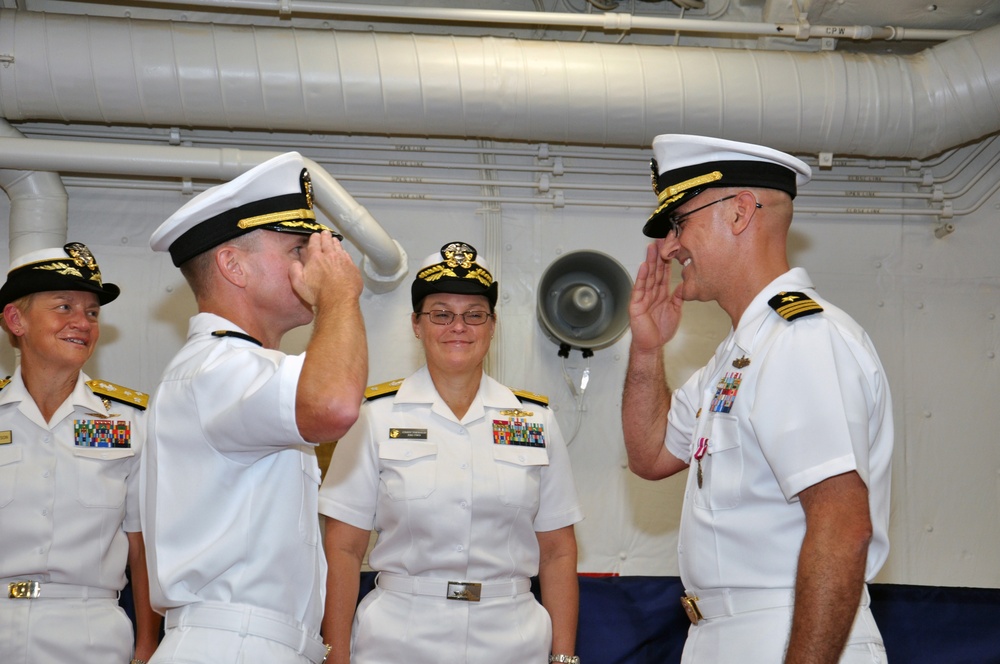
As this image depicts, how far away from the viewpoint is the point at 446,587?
323 centimetres

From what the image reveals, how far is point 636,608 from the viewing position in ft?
12.7

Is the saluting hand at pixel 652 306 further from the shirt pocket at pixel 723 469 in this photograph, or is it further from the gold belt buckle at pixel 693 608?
the gold belt buckle at pixel 693 608

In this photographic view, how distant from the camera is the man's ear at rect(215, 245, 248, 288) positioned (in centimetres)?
219

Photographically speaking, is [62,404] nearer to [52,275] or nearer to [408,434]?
[52,275]

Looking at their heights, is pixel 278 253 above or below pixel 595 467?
above

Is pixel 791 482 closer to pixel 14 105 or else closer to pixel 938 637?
pixel 938 637

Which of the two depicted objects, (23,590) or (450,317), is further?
(450,317)

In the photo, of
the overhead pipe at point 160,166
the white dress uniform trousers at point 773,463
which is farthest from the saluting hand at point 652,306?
the overhead pipe at point 160,166

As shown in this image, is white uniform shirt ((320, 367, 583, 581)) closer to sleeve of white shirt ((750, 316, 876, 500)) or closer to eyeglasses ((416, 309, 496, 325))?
eyeglasses ((416, 309, 496, 325))

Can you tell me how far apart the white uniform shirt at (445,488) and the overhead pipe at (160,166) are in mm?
868

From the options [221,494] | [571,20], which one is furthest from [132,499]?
[571,20]

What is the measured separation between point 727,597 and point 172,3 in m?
3.73

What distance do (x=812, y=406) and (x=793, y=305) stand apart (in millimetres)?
273

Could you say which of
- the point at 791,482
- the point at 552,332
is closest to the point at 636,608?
the point at 552,332
